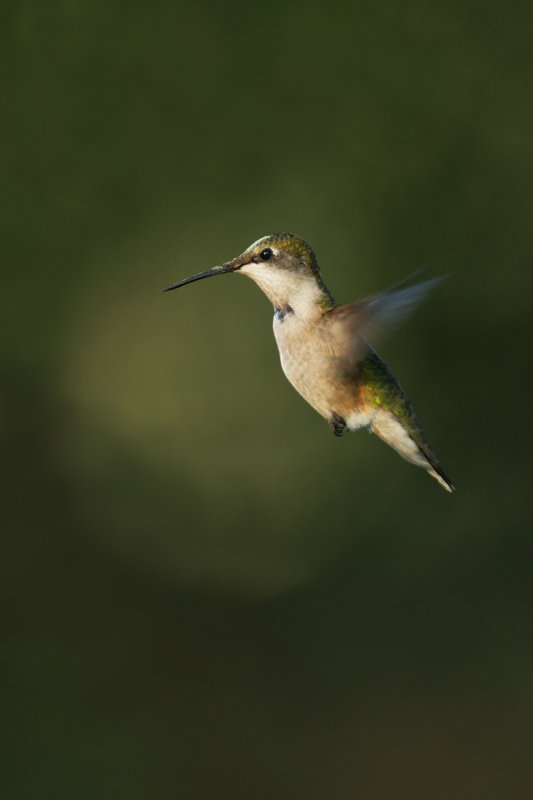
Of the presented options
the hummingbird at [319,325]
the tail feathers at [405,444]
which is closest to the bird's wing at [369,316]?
the hummingbird at [319,325]

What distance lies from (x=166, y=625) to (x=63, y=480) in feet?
2.68

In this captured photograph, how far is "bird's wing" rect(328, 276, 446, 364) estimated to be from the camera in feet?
1.97

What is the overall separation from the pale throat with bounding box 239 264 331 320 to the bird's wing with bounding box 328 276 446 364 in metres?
0.03

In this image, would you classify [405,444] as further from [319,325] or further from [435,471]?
[319,325]

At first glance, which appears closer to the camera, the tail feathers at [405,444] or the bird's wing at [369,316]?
the bird's wing at [369,316]

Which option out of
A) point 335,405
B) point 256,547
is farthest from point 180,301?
point 335,405

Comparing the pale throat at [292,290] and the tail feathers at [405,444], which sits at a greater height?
the pale throat at [292,290]

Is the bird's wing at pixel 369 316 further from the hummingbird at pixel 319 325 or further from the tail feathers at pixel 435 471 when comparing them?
the tail feathers at pixel 435 471

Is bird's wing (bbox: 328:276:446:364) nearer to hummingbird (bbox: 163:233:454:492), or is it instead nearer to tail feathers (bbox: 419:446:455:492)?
hummingbird (bbox: 163:233:454:492)

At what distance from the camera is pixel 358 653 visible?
11.9 feet

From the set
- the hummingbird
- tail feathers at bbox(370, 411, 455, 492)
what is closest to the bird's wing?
the hummingbird

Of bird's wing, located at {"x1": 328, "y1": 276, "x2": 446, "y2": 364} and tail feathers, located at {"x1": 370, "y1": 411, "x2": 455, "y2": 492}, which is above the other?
bird's wing, located at {"x1": 328, "y1": 276, "x2": 446, "y2": 364}

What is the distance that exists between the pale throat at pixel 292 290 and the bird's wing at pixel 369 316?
26mm

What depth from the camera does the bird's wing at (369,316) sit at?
0.60m
